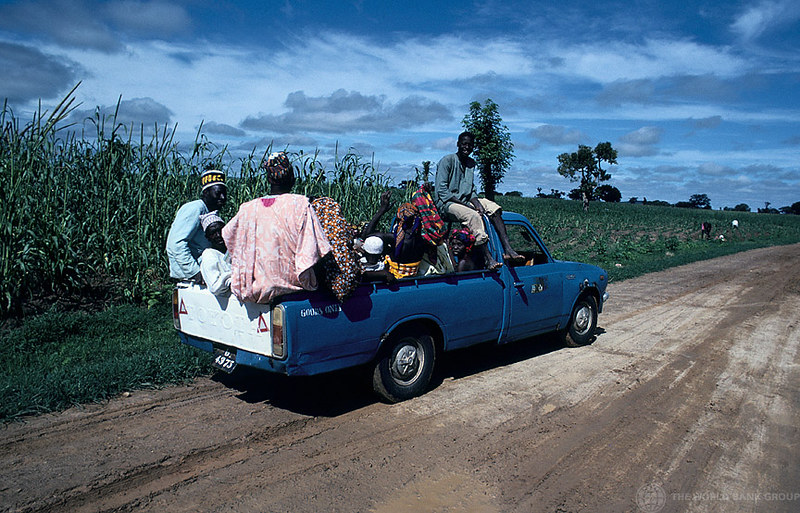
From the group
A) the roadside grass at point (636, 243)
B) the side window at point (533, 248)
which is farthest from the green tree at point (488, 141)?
the side window at point (533, 248)

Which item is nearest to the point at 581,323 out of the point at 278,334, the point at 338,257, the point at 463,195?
the point at 463,195

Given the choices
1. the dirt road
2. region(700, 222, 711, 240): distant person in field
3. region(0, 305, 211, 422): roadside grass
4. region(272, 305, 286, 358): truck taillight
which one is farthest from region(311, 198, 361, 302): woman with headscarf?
region(700, 222, 711, 240): distant person in field

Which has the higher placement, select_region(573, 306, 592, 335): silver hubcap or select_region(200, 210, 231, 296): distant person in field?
select_region(200, 210, 231, 296): distant person in field

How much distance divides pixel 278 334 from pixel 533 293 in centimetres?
335

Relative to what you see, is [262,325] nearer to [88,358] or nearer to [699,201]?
[88,358]

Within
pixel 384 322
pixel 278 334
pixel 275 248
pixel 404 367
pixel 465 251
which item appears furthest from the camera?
pixel 465 251

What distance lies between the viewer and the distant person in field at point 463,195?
634cm

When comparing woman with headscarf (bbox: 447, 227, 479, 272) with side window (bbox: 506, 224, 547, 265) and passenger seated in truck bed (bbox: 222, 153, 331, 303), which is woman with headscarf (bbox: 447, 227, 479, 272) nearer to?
side window (bbox: 506, 224, 547, 265)

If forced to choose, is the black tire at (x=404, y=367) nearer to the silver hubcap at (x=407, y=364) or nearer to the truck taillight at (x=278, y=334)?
the silver hubcap at (x=407, y=364)

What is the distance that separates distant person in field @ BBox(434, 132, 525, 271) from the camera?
250 inches

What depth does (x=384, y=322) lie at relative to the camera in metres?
4.75

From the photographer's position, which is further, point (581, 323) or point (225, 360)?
point (581, 323)

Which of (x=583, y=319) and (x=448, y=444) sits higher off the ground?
(x=583, y=319)

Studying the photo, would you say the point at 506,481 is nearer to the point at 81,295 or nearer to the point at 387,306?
the point at 387,306
